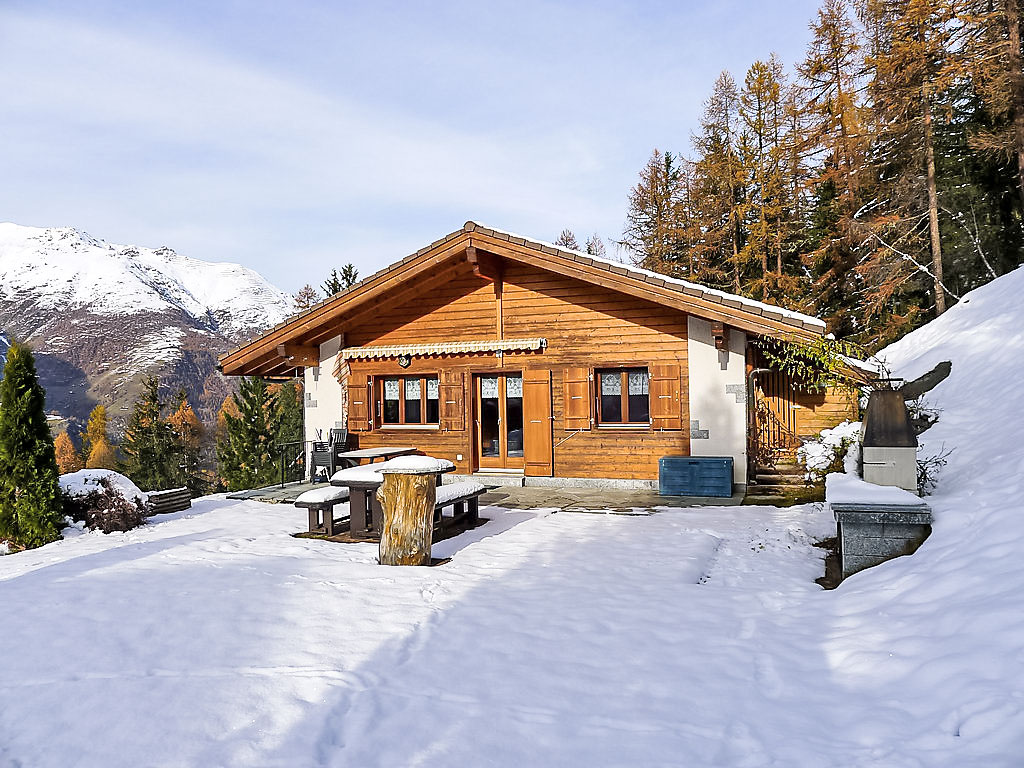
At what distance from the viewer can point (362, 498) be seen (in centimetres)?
721

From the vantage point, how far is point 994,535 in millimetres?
3910

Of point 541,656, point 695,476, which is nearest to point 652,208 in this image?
point 695,476

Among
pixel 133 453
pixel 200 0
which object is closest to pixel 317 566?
pixel 200 0

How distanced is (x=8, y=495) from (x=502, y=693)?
8331mm

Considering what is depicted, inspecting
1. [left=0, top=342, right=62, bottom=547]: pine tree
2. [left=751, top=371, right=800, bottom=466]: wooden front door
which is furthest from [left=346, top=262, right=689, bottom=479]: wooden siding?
[left=0, top=342, right=62, bottom=547]: pine tree

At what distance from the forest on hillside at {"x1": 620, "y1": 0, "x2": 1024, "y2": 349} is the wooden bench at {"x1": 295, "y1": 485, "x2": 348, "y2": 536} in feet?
50.8

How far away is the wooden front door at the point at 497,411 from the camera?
11445mm

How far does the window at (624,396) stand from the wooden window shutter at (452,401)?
2446 millimetres

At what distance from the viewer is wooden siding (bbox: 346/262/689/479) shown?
10.2 metres

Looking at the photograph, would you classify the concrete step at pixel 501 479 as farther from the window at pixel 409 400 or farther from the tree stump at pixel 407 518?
the tree stump at pixel 407 518

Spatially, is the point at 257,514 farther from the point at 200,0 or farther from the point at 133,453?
the point at 133,453

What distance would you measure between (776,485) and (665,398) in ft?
7.25

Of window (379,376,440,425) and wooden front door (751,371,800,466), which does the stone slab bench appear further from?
wooden front door (751,371,800,466)

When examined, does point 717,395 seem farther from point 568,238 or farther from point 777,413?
point 568,238
